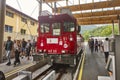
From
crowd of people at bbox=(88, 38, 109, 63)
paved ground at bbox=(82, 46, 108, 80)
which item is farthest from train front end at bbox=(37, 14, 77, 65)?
crowd of people at bbox=(88, 38, 109, 63)

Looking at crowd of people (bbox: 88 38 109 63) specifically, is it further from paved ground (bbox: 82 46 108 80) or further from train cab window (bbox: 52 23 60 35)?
train cab window (bbox: 52 23 60 35)

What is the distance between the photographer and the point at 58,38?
29.9 feet

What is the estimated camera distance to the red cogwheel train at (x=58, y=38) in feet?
28.7

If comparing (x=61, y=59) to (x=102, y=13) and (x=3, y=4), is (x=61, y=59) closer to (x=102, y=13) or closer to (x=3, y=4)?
(x=3, y=4)

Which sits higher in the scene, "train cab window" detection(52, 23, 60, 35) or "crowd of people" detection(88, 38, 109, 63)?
"train cab window" detection(52, 23, 60, 35)

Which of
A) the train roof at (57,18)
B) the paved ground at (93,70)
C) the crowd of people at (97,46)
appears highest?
the train roof at (57,18)

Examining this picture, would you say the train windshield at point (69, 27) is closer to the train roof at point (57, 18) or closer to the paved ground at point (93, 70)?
the train roof at point (57, 18)

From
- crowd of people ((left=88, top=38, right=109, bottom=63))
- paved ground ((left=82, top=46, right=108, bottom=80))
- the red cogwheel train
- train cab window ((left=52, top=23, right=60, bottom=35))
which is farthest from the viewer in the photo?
crowd of people ((left=88, top=38, right=109, bottom=63))

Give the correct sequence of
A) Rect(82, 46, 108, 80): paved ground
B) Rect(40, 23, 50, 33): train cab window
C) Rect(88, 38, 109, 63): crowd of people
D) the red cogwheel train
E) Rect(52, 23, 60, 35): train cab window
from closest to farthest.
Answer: Rect(82, 46, 108, 80): paved ground
the red cogwheel train
Rect(52, 23, 60, 35): train cab window
Rect(40, 23, 50, 33): train cab window
Rect(88, 38, 109, 63): crowd of people

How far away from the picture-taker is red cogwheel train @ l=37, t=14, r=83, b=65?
8.76 m

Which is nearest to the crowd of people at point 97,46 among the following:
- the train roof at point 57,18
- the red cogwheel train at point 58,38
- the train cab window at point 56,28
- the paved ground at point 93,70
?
the paved ground at point 93,70

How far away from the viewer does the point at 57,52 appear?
9.04m

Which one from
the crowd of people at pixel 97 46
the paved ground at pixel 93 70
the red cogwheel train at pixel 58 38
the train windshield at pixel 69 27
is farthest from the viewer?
the crowd of people at pixel 97 46

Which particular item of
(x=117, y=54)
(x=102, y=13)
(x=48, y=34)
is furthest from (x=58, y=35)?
(x=102, y=13)
